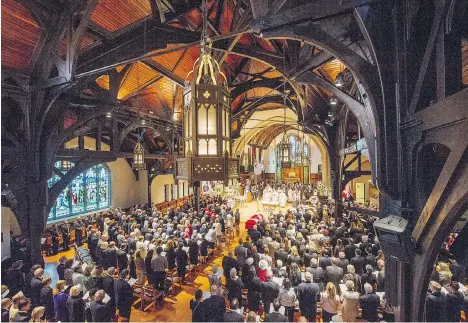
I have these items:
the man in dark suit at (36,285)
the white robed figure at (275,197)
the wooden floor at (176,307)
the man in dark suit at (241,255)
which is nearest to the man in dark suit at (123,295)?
the wooden floor at (176,307)

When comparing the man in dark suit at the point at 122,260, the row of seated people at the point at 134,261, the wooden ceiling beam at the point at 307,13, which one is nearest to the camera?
the wooden ceiling beam at the point at 307,13

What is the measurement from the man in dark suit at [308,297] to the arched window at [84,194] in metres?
11.8

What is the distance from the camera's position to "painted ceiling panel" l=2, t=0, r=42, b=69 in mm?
3904

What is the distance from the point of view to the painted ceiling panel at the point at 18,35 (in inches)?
154

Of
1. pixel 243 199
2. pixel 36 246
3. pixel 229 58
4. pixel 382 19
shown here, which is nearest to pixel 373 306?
pixel 382 19

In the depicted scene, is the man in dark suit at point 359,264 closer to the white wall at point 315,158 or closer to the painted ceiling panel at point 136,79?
the painted ceiling panel at point 136,79

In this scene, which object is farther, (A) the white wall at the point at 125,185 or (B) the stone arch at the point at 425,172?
(A) the white wall at the point at 125,185

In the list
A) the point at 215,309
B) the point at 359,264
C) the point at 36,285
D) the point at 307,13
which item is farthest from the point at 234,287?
the point at 307,13

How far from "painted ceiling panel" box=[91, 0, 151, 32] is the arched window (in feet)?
30.4

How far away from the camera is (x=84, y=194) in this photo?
43.4 feet

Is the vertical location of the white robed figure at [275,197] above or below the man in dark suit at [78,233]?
above

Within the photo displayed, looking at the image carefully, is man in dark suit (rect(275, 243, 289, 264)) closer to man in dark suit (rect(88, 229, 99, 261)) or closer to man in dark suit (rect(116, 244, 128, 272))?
man in dark suit (rect(116, 244, 128, 272))

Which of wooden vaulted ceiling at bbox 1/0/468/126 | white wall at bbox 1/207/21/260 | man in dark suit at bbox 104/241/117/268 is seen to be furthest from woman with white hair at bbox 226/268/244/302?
white wall at bbox 1/207/21/260

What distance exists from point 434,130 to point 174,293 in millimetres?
7152
